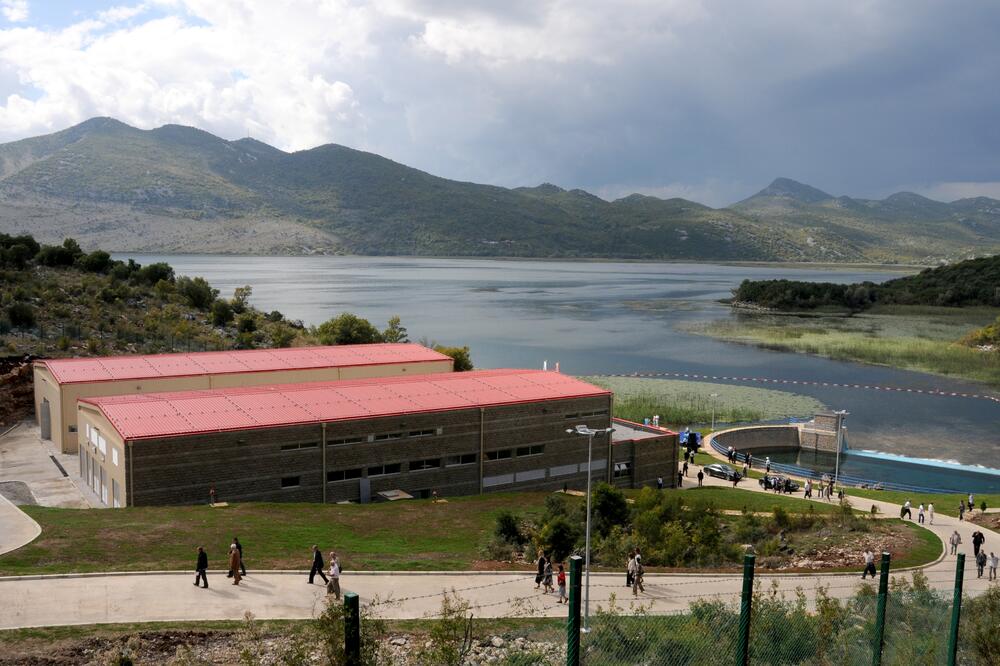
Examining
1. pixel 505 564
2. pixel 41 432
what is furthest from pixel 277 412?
pixel 41 432

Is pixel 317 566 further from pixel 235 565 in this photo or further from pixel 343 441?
pixel 343 441

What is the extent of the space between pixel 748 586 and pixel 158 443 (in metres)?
26.1

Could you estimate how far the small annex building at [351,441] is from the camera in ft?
102

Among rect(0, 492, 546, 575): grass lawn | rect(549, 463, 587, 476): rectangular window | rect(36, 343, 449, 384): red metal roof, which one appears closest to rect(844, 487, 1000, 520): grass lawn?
rect(549, 463, 587, 476): rectangular window

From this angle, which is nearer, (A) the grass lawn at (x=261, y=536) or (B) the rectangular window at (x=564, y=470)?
(A) the grass lawn at (x=261, y=536)

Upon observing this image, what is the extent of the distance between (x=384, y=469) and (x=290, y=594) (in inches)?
626

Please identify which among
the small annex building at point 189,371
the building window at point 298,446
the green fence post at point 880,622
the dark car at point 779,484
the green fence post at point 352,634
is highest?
the green fence post at point 352,634

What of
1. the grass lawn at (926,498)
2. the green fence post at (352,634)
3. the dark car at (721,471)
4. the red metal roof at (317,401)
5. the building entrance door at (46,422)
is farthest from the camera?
the dark car at (721,471)

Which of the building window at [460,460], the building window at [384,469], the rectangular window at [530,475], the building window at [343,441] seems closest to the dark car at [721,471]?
the rectangular window at [530,475]

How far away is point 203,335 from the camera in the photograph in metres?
76.4

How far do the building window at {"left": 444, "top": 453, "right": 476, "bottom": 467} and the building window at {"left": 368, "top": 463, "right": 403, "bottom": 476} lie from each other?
251cm

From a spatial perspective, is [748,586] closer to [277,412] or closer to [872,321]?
[277,412]

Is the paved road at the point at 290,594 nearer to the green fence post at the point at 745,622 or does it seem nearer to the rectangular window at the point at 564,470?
the green fence post at the point at 745,622

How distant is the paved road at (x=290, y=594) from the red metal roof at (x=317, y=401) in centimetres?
1189
